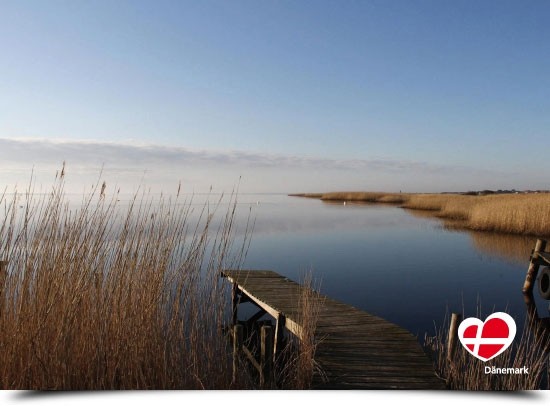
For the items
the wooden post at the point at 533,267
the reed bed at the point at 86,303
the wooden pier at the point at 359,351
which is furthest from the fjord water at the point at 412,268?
the reed bed at the point at 86,303

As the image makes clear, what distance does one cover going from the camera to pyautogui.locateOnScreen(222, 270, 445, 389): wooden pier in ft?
11.7

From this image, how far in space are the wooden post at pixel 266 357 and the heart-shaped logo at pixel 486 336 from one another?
1.56 m

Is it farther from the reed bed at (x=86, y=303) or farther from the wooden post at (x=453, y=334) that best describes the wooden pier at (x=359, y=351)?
the reed bed at (x=86, y=303)

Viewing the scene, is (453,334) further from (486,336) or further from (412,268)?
(412,268)

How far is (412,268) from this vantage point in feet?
38.2

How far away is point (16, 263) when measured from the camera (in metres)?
3.15

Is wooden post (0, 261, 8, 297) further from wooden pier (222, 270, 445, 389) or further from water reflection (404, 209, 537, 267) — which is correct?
water reflection (404, 209, 537, 267)

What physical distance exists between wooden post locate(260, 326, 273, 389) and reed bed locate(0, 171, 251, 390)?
13.7 inches

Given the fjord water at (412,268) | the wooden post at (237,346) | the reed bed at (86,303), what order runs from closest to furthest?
1. the reed bed at (86,303)
2. the wooden post at (237,346)
3. the fjord water at (412,268)

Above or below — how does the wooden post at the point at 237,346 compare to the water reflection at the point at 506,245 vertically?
below

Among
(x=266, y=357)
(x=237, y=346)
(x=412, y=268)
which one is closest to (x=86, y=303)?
(x=237, y=346)

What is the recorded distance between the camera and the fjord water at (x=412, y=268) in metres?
8.06

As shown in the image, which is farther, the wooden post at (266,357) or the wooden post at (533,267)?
the wooden post at (533,267)

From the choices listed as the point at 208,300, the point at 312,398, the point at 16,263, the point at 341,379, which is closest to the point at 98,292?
the point at 16,263
